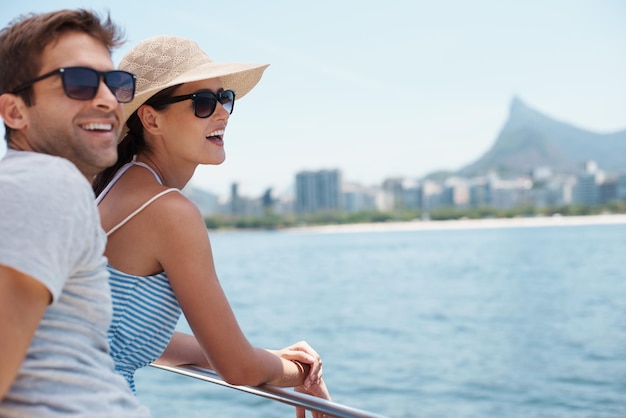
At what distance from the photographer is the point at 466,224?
78.1 m

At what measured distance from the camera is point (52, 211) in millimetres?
780

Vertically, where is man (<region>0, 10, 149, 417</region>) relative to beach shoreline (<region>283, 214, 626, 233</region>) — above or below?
above

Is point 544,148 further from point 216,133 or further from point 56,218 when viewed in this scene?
point 56,218

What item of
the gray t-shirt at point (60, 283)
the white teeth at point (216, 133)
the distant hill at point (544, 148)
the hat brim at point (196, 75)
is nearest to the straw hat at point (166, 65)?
the hat brim at point (196, 75)

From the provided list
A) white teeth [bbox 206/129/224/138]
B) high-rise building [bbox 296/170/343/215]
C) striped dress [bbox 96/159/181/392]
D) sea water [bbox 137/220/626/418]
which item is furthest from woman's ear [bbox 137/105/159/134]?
high-rise building [bbox 296/170/343/215]

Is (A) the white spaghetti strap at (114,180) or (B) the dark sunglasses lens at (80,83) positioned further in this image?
(A) the white spaghetti strap at (114,180)

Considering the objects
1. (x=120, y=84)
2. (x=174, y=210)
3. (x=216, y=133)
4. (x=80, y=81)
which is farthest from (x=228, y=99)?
(x=80, y=81)

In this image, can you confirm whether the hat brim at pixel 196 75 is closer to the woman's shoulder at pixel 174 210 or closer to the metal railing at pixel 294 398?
the woman's shoulder at pixel 174 210

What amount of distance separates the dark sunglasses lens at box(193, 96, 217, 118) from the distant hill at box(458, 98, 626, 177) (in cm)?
12513

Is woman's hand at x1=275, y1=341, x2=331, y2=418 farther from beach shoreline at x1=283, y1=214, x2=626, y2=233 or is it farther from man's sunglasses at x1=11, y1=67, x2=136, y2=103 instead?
beach shoreline at x1=283, y1=214, x2=626, y2=233

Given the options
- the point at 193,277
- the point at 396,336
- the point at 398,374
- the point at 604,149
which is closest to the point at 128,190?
the point at 193,277

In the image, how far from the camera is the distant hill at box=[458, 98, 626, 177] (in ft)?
415

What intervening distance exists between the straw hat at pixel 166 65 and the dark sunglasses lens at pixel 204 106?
0.05 meters

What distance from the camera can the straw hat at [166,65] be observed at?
4.47 feet
